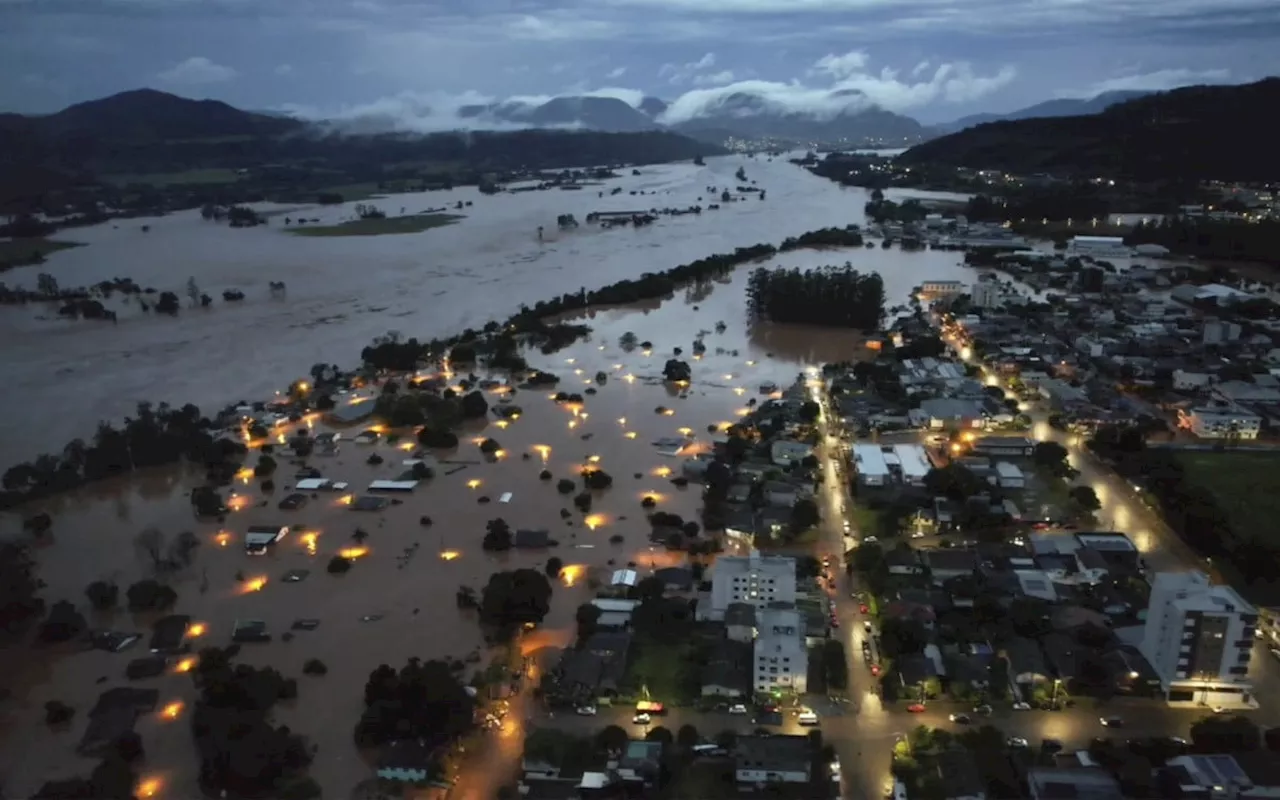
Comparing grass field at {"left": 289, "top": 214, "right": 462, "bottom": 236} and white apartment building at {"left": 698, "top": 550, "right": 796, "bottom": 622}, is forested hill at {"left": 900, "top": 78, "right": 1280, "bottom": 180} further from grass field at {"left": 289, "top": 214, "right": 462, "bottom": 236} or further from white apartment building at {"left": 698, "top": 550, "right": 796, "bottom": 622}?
white apartment building at {"left": 698, "top": 550, "right": 796, "bottom": 622}

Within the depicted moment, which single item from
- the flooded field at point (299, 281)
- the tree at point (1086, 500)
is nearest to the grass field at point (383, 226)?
the flooded field at point (299, 281)

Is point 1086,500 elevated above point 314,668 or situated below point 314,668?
above

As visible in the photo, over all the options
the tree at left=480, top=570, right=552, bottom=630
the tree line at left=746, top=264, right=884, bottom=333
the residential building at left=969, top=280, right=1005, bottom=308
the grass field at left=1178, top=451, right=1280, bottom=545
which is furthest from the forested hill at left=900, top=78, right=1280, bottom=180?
the tree at left=480, top=570, right=552, bottom=630

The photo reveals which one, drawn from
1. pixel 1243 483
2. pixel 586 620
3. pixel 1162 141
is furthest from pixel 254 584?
pixel 1162 141

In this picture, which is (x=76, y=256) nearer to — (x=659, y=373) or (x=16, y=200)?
(x=16, y=200)

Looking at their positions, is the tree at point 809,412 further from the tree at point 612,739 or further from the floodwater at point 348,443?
the tree at point 612,739

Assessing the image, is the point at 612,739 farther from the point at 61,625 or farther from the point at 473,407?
the point at 473,407
